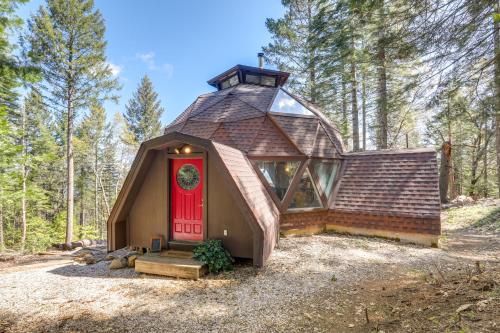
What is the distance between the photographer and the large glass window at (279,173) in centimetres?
793

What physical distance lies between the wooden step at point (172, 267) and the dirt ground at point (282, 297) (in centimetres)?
15

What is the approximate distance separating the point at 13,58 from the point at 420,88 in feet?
41.3

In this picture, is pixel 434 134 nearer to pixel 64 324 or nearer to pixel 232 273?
pixel 232 273

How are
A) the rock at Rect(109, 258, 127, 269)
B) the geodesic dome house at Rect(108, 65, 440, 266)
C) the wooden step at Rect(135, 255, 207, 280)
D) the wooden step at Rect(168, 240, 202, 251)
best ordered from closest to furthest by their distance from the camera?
the wooden step at Rect(135, 255, 207, 280) → the rock at Rect(109, 258, 127, 269) → the geodesic dome house at Rect(108, 65, 440, 266) → the wooden step at Rect(168, 240, 202, 251)

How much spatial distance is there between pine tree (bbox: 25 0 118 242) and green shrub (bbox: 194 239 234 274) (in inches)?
437

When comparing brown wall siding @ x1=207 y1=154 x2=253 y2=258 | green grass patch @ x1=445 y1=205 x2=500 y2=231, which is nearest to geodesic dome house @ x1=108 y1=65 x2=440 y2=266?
brown wall siding @ x1=207 y1=154 x2=253 y2=258

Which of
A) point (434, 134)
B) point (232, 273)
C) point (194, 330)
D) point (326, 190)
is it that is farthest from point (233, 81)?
point (434, 134)

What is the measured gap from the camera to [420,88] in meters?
5.74

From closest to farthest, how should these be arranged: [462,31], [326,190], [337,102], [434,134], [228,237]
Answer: [462,31] < [228,237] < [326,190] < [337,102] < [434,134]

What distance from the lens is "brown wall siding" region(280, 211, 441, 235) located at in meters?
6.96

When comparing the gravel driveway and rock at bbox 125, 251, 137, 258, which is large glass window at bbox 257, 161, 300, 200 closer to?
the gravel driveway

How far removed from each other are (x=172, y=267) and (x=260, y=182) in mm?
3692

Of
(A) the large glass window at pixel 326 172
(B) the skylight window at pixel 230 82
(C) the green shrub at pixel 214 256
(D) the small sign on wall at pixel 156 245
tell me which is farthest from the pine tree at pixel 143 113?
(C) the green shrub at pixel 214 256

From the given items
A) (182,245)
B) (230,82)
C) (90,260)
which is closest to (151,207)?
(182,245)
